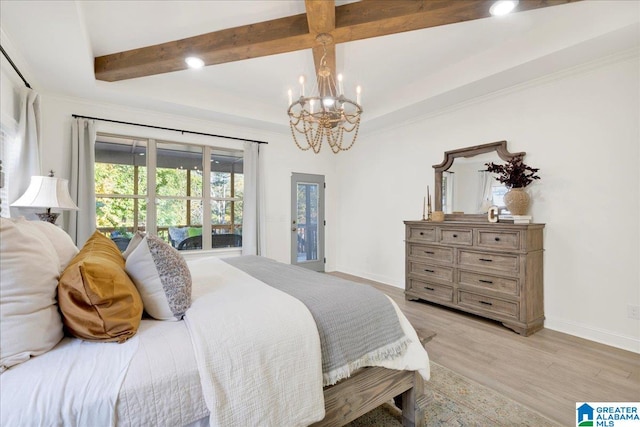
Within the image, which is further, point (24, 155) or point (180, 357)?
point (24, 155)

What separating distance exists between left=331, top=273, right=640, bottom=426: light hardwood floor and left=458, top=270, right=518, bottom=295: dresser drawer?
405 mm

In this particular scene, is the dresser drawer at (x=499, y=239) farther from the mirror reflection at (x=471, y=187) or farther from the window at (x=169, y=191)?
the window at (x=169, y=191)

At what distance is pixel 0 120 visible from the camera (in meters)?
2.57

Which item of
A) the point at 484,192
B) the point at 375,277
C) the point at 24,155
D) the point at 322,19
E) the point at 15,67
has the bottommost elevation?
the point at 375,277

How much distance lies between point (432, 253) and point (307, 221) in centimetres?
258

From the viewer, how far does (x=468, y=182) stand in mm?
3764

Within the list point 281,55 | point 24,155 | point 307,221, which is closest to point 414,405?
point 281,55

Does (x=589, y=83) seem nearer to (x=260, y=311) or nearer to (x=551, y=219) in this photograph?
(x=551, y=219)

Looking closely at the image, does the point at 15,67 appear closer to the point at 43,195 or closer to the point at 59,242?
the point at 43,195

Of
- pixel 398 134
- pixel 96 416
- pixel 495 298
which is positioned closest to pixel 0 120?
pixel 96 416

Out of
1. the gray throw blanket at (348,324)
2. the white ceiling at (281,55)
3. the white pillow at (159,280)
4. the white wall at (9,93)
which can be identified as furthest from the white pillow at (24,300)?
the white wall at (9,93)

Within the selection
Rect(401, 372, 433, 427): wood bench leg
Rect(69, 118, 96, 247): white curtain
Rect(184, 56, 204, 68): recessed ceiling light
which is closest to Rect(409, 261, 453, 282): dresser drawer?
Rect(401, 372, 433, 427): wood bench leg

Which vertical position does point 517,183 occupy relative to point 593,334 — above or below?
above

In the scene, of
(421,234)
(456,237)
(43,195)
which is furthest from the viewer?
(421,234)
